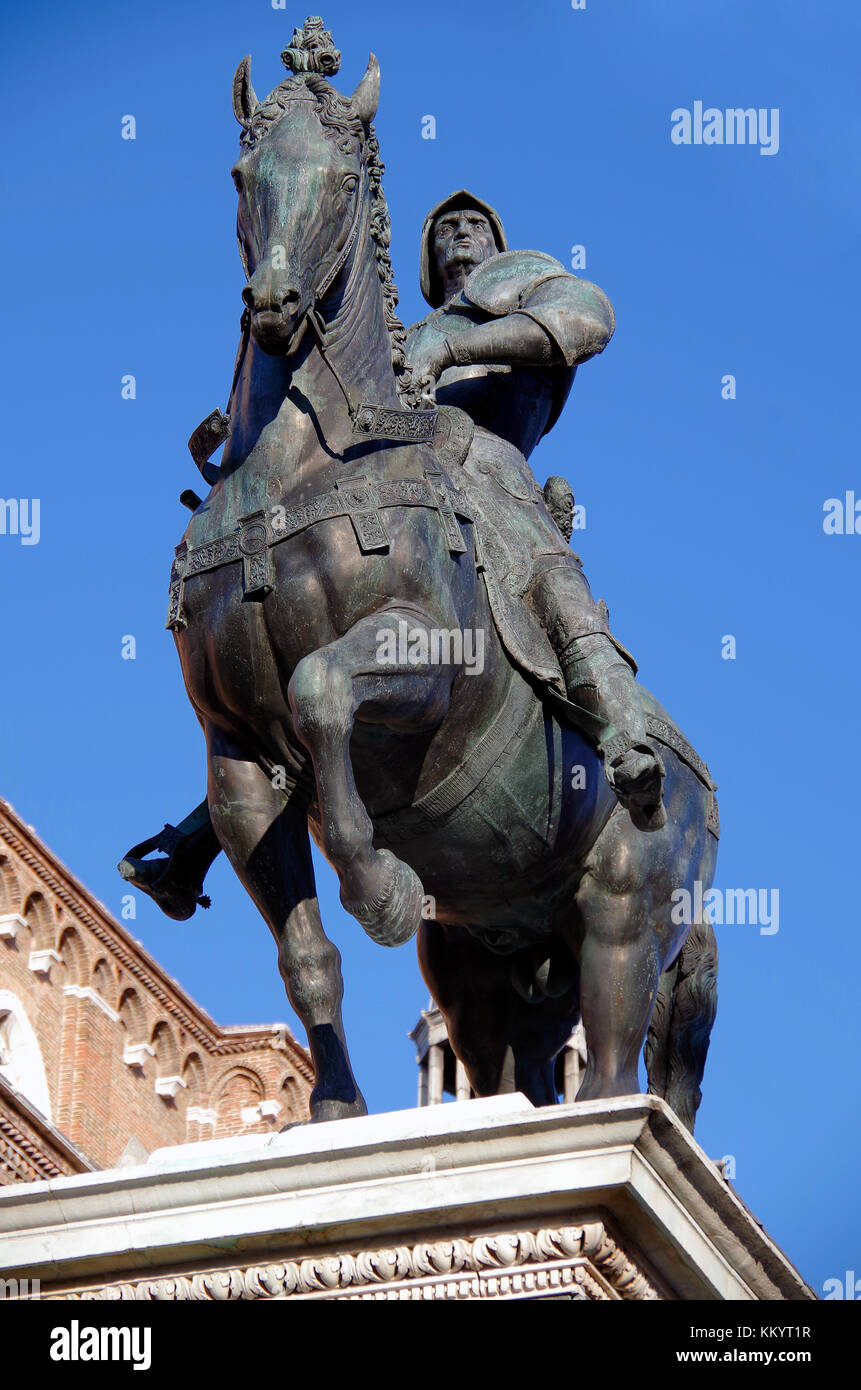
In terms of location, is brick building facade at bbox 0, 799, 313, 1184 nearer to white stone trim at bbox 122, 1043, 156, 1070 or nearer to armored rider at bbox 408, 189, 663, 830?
Answer: white stone trim at bbox 122, 1043, 156, 1070

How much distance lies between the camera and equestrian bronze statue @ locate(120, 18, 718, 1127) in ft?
A: 26.3

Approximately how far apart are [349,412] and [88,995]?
26.8m

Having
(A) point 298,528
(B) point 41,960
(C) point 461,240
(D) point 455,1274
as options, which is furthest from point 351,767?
(B) point 41,960

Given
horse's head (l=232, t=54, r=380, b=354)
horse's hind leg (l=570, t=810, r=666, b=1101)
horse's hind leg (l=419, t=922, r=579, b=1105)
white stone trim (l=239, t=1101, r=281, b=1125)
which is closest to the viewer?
horse's head (l=232, t=54, r=380, b=354)

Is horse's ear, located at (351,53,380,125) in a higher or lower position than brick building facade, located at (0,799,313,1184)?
lower

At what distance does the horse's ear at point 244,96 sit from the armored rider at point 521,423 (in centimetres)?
111

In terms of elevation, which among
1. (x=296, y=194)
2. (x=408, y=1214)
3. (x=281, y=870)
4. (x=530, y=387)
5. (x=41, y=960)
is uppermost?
(x=41, y=960)

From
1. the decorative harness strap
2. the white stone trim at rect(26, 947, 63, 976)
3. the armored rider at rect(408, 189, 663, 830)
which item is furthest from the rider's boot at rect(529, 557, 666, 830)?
the white stone trim at rect(26, 947, 63, 976)

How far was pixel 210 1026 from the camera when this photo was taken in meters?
36.9

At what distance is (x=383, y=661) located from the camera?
25.6 ft

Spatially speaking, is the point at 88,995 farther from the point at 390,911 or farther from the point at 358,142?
the point at 390,911

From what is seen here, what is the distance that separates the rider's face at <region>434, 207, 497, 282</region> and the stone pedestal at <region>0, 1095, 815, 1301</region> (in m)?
4.12

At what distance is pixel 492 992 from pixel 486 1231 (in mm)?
2408
